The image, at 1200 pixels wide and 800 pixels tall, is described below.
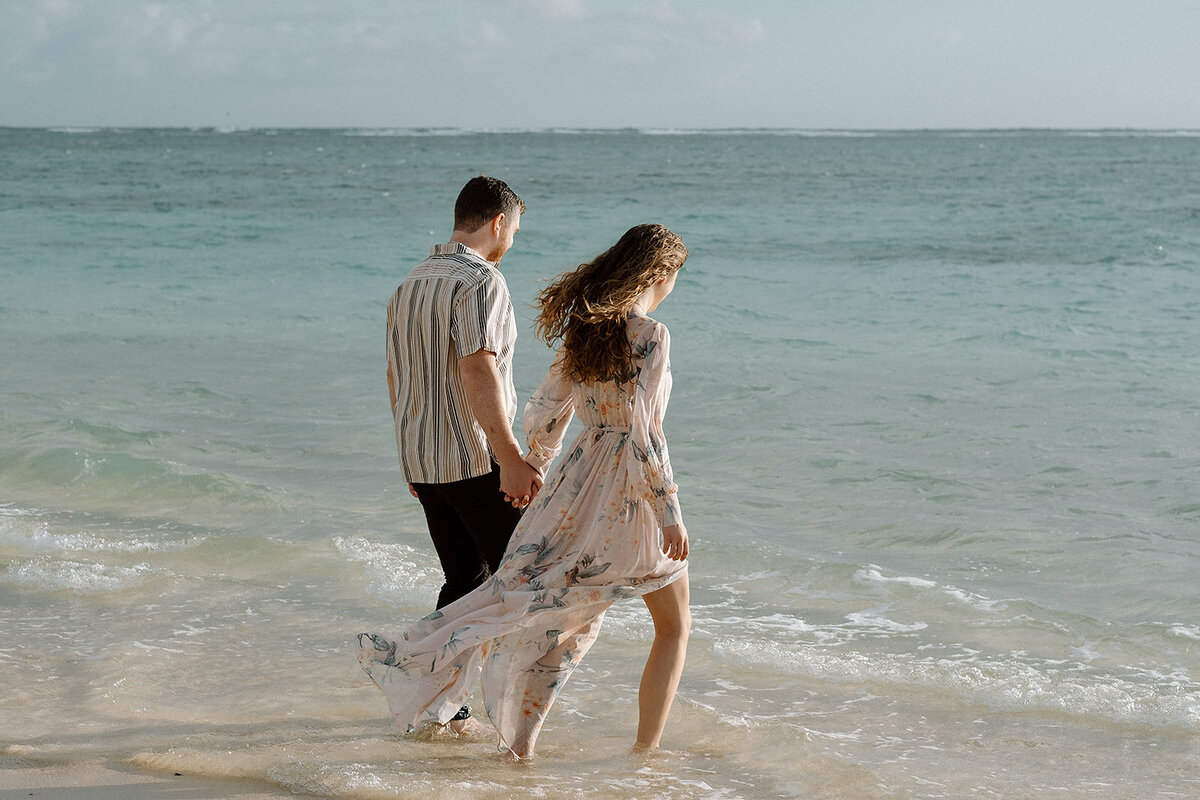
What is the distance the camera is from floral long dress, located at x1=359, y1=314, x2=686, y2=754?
3.01m

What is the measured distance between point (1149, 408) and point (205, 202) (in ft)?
96.3

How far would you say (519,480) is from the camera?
323 cm

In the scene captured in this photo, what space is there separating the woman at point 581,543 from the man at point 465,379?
4.9 inches

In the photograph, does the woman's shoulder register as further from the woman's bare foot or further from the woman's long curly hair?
the woman's bare foot

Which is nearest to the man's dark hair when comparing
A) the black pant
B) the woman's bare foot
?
the black pant

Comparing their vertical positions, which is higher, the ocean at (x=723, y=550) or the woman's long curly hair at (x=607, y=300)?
the woman's long curly hair at (x=607, y=300)

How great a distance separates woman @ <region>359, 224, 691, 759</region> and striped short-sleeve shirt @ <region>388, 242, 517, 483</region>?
6.1 inches

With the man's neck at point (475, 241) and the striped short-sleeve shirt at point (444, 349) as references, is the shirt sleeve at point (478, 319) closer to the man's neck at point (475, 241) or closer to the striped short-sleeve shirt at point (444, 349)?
the striped short-sleeve shirt at point (444, 349)

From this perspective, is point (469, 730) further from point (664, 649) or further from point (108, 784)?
point (108, 784)

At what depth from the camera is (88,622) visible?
448 cm

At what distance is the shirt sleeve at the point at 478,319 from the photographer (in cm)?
315

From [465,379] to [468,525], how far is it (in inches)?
18.2

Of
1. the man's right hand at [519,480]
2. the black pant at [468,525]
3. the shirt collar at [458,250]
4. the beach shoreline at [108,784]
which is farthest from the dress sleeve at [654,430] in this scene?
the beach shoreline at [108,784]

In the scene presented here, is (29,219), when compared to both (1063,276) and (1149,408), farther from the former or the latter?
(1149,408)
